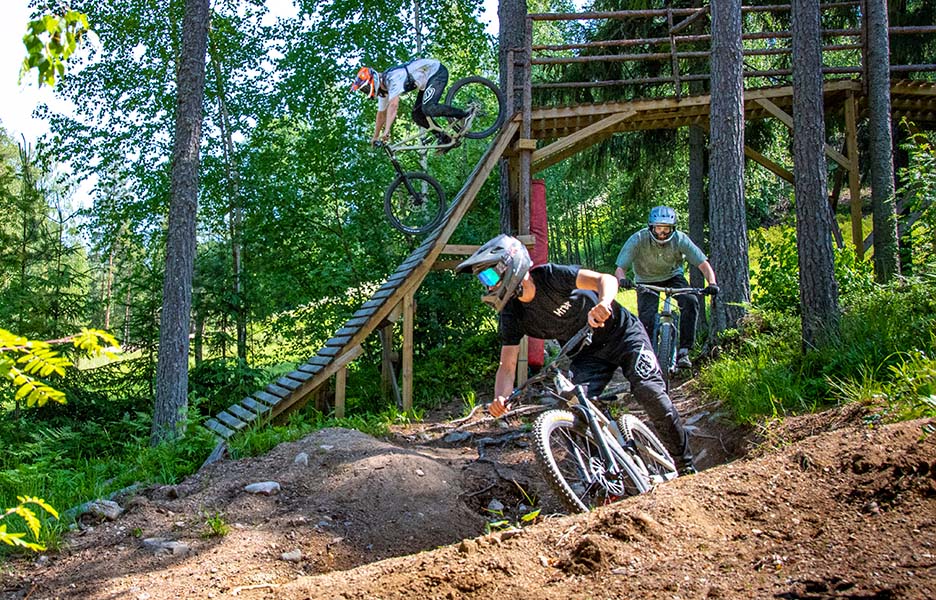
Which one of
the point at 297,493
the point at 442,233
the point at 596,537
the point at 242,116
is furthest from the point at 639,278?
the point at 242,116

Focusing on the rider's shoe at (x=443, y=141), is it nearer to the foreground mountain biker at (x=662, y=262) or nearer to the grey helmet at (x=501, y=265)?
the foreground mountain biker at (x=662, y=262)

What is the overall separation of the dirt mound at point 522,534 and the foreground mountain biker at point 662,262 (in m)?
1.47

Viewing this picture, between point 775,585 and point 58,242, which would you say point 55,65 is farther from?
point 58,242

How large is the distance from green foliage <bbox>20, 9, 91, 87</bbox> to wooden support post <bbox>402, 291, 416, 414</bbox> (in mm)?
8310

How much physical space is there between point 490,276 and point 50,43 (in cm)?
270

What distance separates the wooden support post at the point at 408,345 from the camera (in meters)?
10.7

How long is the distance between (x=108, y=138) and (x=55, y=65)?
17.4 metres

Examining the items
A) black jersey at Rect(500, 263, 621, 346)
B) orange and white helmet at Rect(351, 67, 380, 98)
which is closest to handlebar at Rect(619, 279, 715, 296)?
black jersey at Rect(500, 263, 621, 346)

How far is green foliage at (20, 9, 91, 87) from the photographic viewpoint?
221 centimetres

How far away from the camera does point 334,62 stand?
698 inches

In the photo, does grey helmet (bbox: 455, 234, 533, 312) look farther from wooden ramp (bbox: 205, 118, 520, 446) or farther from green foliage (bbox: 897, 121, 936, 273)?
wooden ramp (bbox: 205, 118, 520, 446)

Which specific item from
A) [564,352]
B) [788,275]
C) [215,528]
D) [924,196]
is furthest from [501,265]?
[788,275]

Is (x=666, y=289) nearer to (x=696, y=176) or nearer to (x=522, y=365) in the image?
(x=522, y=365)

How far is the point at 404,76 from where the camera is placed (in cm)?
1008
